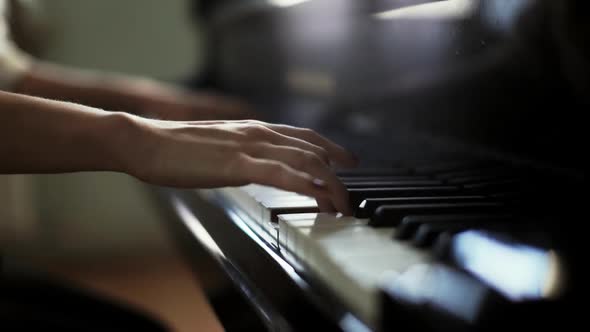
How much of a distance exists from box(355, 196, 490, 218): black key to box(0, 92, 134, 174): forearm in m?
0.22

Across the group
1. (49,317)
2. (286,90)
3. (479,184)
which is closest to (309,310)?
(479,184)

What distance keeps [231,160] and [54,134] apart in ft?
0.55

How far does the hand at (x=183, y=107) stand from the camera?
1611 mm

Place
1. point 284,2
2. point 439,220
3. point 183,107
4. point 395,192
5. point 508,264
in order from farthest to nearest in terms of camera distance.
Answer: point 183,107, point 284,2, point 395,192, point 439,220, point 508,264

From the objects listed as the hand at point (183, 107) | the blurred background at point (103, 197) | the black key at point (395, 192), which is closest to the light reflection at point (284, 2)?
the hand at point (183, 107)

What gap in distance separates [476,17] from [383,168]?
0.21 m

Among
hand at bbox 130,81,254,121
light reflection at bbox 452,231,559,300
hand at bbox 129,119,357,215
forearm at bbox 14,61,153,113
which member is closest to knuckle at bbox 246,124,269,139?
hand at bbox 129,119,357,215

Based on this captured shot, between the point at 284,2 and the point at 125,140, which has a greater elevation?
the point at 284,2

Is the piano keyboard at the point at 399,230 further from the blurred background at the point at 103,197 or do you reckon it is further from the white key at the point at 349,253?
the blurred background at the point at 103,197

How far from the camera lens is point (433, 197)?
65cm

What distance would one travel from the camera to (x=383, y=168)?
2.68 ft

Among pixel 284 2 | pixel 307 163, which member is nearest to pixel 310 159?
pixel 307 163

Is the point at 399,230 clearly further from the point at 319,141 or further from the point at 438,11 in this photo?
the point at 438,11

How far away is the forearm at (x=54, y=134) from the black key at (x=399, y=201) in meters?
0.22
